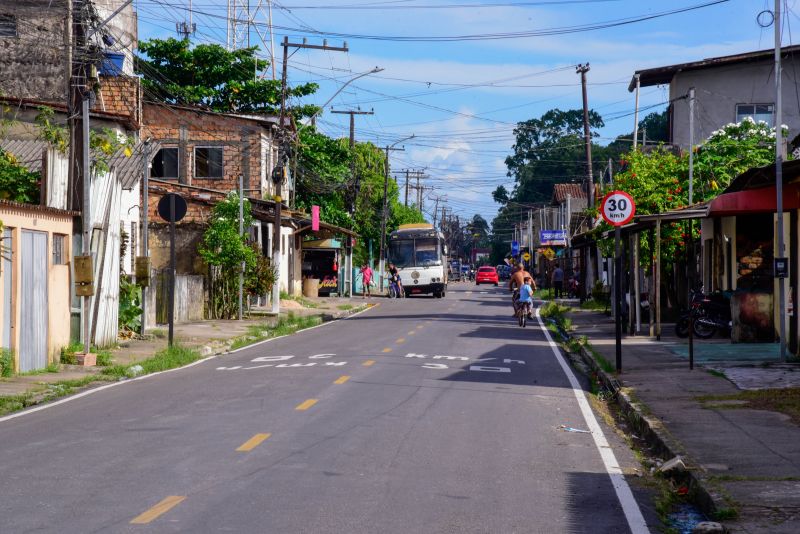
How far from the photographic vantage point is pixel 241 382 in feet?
56.9

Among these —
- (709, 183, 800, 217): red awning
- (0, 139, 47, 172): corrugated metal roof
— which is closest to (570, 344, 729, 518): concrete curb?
(709, 183, 800, 217): red awning

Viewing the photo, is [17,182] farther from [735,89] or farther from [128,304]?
[735,89]

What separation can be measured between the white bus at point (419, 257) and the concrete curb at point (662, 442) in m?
40.4

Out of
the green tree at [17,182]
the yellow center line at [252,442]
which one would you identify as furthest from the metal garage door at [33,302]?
the yellow center line at [252,442]

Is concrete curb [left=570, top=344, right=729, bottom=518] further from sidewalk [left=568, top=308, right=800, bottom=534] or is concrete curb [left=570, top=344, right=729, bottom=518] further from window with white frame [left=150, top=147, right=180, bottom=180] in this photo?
window with white frame [left=150, top=147, right=180, bottom=180]

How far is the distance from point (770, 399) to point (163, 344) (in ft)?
48.0

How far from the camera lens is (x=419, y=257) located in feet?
197

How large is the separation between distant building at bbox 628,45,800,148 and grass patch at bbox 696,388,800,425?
32.8m

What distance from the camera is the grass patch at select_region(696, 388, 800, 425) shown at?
44.9ft

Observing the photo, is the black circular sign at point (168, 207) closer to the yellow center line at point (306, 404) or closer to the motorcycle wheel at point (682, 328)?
the yellow center line at point (306, 404)

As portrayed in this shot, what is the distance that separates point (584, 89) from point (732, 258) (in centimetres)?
2101

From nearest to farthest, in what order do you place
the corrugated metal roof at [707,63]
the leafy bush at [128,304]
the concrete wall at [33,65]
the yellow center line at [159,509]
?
the yellow center line at [159,509] → the leafy bush at [128,304] → the concrete wall at [33,65] → the corrugated metal roof at [707,63]

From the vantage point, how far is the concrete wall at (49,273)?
18156 mm

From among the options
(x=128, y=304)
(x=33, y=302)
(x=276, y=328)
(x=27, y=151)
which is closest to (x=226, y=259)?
(x=276, y=328)
